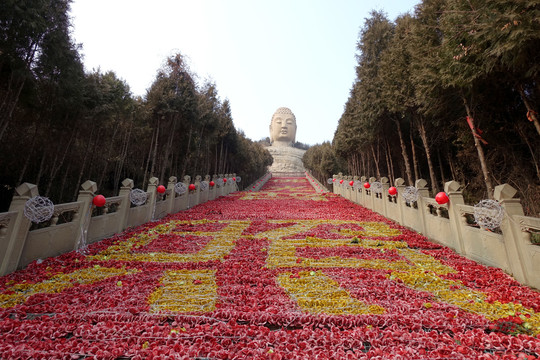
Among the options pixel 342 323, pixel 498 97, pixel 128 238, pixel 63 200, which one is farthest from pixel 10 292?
pixel 498 97

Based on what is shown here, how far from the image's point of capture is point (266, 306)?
249cm

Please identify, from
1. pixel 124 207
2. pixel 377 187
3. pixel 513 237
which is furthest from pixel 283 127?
pixel 513 237

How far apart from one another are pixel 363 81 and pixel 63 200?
12.3m

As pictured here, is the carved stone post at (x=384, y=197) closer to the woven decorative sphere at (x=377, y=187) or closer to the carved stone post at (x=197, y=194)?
the woven decorative sphere at (x=377, y=187)

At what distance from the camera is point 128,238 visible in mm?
5395

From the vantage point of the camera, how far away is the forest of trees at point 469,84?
3.83 m

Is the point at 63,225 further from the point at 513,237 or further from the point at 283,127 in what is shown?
the point at 283,127

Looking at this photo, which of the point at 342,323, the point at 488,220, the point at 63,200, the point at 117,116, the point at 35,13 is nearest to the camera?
the point at 342,323

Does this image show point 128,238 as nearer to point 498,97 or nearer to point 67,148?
point 67,148

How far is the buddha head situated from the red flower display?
5403 centimetres

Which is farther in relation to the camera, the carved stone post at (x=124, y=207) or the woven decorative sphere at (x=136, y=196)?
the woven decorative sphere at (x=136, y=196)

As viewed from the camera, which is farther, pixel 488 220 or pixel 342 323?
pixel 488 220

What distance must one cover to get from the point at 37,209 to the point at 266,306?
3671 millimetres

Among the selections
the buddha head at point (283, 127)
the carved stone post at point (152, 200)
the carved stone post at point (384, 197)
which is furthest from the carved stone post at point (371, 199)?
the buddha head at point (283, 127)
